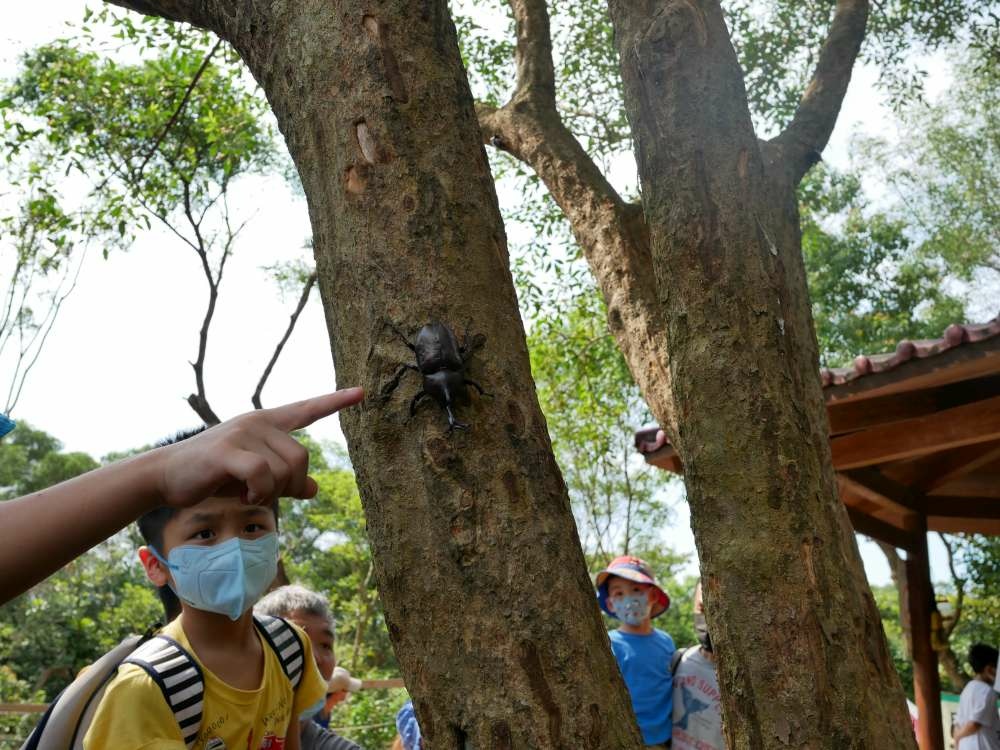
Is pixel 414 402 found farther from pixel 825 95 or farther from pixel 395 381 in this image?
pixel 825 95

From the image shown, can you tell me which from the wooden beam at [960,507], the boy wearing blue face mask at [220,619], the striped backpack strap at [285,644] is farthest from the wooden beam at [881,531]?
the boy wearing blue face mask at [220,619]

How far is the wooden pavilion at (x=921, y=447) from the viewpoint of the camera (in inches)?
159

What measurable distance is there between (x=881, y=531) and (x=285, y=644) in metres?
5.11

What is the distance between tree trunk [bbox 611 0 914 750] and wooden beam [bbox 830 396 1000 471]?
2.52 meters

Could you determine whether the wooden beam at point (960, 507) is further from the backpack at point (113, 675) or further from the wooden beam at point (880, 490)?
the backpack at point (113, 675)

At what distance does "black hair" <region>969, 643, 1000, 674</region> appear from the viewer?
20.7ft

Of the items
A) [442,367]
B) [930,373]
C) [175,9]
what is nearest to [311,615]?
[175,9]

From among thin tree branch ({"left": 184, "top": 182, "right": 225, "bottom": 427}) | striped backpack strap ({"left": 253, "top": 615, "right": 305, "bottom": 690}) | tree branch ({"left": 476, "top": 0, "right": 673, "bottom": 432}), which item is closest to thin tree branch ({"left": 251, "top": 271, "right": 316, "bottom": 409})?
thin tree branch ({"left": 184, "top": 182, "right": 225, "bottom": 427})

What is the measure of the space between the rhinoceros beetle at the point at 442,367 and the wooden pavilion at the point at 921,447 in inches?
104

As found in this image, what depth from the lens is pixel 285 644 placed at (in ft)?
7.38

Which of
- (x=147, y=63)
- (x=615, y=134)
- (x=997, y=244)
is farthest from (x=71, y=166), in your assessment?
(x=997, y=244)

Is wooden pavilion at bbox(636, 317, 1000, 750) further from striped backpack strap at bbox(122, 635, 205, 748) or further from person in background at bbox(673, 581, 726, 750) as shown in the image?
striped backpack strap at bbox(122, 635, 205, 748)

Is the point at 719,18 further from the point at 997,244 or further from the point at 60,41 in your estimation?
the point at 997,244

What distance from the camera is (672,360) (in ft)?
7.34
